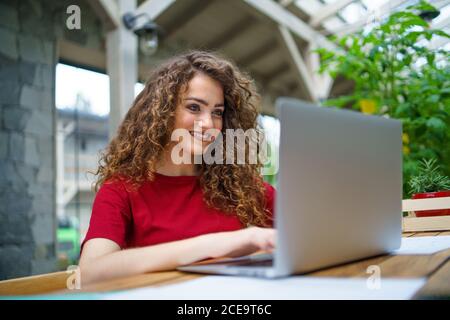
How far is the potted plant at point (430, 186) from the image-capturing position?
123 cm

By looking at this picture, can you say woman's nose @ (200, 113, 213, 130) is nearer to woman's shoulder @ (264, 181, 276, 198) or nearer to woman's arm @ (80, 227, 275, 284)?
woman's shoulder @ (264, 181, 276, 198)

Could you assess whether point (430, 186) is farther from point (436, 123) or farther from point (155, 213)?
point (155, 213)

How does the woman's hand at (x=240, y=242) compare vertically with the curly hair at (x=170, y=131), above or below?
below

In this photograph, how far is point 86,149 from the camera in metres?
3.77

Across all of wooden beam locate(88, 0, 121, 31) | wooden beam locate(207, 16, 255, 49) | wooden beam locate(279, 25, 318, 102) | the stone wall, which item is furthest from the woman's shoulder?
wooden beam locate(279, 25, 318, 102)

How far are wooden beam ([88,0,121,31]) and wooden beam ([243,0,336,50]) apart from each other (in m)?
0.89

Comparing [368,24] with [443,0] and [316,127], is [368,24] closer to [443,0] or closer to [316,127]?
[443,0]

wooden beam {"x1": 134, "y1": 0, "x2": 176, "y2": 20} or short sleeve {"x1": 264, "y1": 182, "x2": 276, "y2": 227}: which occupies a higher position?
wooden beam {"x1": 134, "y1": 0, "x2": 176, "y2": 20}

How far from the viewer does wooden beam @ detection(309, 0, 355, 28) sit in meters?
2.73

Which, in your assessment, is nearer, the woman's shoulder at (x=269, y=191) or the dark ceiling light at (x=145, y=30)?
the woman's shoulder at (x=269, y=191)

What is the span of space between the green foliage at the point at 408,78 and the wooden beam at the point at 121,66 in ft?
3.70

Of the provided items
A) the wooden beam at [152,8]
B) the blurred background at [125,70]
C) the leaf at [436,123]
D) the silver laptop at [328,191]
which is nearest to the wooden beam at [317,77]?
the blurred background at [125,70]

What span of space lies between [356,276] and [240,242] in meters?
0.16

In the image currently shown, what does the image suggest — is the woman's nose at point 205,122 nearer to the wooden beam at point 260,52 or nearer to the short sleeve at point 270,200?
the short sleeve at point 270,200
